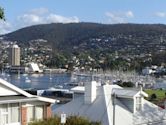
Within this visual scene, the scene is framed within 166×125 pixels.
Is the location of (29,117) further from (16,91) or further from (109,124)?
(109,124)

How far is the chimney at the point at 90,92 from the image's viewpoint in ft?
103

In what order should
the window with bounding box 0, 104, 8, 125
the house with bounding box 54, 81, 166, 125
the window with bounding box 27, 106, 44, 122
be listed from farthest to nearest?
the house with bounding box 54, 81, 166, 125, the window with bounding box 27, 106, 44, 122, the window with bounding box 0, 104, 8, 125

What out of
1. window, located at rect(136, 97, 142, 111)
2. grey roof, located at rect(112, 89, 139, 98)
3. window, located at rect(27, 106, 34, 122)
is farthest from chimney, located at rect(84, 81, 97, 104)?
window, located at rect(27, 106, 34, 122)

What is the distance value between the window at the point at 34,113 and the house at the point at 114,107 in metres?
7.08

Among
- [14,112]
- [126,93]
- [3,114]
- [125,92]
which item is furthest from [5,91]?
[125,92]

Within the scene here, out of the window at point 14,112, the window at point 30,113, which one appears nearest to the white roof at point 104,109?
the window at point 30,113

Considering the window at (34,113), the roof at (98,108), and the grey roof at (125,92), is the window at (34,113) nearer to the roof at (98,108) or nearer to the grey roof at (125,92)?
the roof at (98,108)

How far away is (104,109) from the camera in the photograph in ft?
99.2

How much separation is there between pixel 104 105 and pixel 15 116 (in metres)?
10.4

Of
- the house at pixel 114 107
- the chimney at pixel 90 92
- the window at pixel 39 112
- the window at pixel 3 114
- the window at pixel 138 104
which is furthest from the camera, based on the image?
the window at pixel 138 104

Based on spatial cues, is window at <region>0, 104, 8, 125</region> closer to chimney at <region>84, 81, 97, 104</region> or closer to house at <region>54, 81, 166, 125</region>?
house at <region>54, 81, 166, 125</region>

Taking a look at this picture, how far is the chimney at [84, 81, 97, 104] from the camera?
31.4 metres

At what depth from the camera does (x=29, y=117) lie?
22.2 meters

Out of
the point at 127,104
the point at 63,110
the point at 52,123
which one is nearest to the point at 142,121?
the point at 127,104
